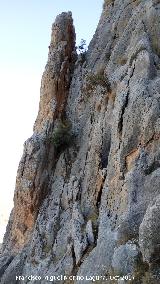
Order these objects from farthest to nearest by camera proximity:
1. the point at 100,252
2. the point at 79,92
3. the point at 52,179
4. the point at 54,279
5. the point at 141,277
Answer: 1. the point at 79,92
2. the point at 52,179
3. the point at 54,279
4. the point at 100,252
5. the point at 141,277

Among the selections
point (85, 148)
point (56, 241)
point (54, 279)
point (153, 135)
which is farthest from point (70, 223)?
point (153, 135)

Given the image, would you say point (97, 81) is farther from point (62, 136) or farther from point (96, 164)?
point (96, 164)

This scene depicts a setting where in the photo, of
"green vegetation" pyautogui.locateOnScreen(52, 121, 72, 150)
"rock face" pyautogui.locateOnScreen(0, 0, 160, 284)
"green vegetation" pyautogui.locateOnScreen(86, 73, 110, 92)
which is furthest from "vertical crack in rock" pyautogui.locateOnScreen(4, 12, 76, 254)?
"green vegetation" pyautogui.locateOnScreen(86, 73, 110, 92)

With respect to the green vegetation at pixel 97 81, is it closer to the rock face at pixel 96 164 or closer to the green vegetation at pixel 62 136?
the rock face at pixel 96 164

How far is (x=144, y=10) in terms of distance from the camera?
36.2 meters

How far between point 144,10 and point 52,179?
52.5 feet

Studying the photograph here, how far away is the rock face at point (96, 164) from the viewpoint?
76.4 feet

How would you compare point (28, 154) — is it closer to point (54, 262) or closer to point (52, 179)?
point (52, 179)

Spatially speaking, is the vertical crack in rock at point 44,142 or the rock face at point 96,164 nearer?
the rock face at point 96,164

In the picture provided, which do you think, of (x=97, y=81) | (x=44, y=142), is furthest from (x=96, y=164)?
(x=44, y=142)

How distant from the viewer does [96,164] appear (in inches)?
1296

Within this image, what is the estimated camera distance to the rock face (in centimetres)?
2330

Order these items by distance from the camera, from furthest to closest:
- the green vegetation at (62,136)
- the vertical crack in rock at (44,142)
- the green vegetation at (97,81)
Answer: the green vegetation at (62,136), the vertical crack in rock at (44,142), the green vegetation at (97,81)

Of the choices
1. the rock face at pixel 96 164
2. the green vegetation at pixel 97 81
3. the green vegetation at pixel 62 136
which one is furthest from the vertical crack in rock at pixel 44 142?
the green vegetation at pixel 97 81
